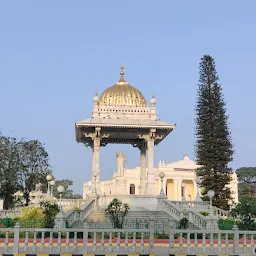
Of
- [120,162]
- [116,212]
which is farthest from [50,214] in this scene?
[120,162]

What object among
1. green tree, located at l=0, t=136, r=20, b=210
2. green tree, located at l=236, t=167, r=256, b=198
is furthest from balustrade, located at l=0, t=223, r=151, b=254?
green tree, located at l=236, t=167, r=256, b=198

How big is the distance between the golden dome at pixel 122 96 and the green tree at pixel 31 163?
8929 millimetres

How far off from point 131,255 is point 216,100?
74.3 feet

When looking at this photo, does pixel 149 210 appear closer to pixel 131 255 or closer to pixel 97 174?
pixel 97 174

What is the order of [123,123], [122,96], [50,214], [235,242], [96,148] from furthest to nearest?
[122,96] → [96,148] → [123,123] → [50,214] → [235,242]

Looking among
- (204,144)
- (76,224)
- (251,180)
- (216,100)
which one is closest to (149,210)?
(76,224)

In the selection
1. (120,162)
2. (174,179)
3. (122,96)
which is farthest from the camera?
(174,179)

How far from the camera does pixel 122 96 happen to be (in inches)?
1019

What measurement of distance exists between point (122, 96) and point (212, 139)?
28.1 feet

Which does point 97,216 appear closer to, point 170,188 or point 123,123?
point 123,123

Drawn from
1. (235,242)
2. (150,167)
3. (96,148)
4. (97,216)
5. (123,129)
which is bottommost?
(235,242)

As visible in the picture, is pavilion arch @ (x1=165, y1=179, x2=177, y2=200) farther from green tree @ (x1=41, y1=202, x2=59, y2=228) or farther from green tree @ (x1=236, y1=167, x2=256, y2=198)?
green tree @ (x1=41, y1=202, x2=59, y2=228)

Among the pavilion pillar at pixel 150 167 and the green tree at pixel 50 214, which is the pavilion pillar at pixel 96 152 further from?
the green tree at pixel 50 214

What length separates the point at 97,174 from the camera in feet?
76.7
